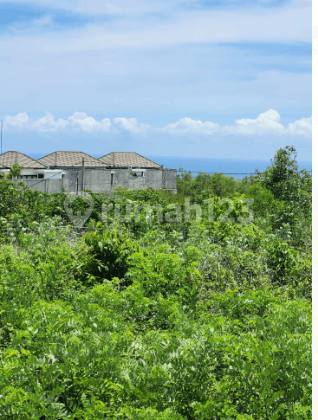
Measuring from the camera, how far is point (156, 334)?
2557 millimetres

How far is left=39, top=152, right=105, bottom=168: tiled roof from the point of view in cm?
3140

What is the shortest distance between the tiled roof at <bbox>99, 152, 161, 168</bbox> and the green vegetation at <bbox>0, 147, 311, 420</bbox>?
28090mm

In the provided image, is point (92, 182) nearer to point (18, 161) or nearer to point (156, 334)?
point (18, 161)

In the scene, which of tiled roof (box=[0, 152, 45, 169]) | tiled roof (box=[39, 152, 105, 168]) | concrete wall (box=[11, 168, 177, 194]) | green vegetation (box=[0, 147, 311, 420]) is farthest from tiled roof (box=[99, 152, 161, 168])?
green vegetation (box=[0, 147, 311, 420])

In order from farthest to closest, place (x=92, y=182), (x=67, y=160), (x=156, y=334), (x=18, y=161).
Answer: (x=67, y=160) → (x=18, y=161) → (x=92, y=182) → (x=156, y=334)

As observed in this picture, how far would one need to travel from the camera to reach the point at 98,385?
2029 mm

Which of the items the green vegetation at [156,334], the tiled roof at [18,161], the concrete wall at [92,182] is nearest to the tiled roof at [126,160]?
the tiled roof at [18,161]

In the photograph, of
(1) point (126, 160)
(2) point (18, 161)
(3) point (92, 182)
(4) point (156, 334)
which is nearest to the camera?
(4) point (156, 334)

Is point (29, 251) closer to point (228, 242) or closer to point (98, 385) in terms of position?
point (228, 242)

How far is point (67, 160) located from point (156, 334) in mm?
31273

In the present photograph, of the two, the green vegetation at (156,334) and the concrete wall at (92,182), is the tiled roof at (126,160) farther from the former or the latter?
the green vegetation at (156,334)

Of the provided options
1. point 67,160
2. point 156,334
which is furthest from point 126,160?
point 156,334

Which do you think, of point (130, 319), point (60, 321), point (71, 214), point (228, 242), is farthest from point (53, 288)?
point (71, 214)

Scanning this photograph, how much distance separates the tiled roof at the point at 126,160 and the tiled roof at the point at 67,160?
6.23ft
